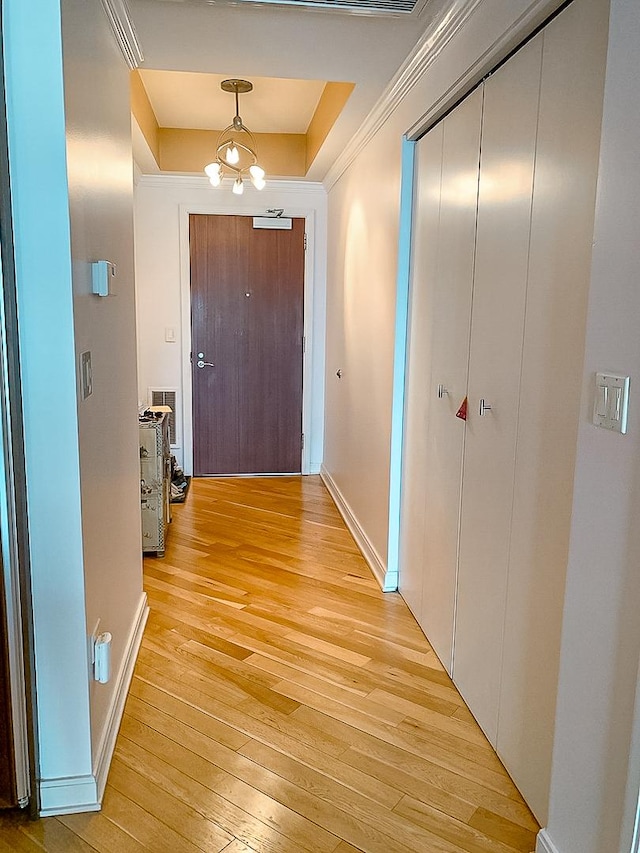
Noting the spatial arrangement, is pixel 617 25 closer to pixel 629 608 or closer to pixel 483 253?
pixel 483 253

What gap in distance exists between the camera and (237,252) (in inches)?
204

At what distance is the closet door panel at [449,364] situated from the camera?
230 cm

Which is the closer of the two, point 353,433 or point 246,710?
point 246,710

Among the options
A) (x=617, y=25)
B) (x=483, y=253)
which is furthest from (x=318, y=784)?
(x=617, y=25)

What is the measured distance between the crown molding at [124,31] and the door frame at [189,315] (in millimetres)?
2397

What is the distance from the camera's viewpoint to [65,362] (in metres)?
1.64

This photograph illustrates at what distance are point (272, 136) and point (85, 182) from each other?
3.48m

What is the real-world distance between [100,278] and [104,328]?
0.22 metres

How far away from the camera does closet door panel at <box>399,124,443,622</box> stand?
8.87 ft

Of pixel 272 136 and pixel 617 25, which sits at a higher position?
pixel 272 136

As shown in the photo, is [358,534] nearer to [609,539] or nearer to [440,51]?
[440,51]

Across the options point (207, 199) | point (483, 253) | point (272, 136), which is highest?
point (272, 136)

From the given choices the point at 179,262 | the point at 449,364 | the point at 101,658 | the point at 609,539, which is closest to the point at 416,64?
the point at 449,364

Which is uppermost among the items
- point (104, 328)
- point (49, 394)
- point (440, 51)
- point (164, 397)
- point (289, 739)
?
point (440, 51)
